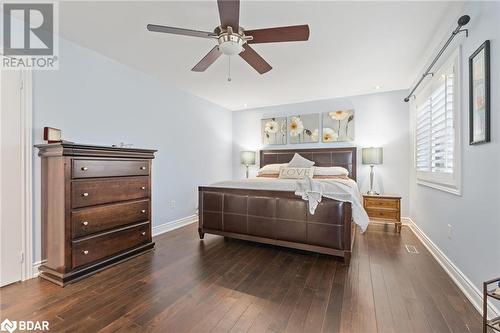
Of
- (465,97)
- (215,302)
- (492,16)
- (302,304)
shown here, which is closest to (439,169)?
(465,97)

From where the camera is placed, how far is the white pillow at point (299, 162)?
454cm

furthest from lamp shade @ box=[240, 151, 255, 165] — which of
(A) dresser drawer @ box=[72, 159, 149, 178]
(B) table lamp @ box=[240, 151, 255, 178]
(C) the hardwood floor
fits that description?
(C) the hardwood floor

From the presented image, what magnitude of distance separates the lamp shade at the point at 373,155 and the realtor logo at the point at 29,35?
Answer: 4.73 meters

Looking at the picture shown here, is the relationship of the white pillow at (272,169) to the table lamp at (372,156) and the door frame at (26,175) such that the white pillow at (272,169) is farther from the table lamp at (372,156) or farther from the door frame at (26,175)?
the door frame at (26,175)

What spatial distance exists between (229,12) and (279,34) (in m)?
0.44

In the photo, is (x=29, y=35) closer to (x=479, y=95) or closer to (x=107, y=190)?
(x=107, y=190)

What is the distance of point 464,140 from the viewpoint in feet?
6.70

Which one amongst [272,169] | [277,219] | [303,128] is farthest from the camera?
[303,128]

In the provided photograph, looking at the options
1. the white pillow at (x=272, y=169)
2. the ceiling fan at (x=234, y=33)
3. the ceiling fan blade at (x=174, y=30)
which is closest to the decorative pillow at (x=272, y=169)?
the white pillow at (x=272, y=169)

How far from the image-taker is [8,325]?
1.58 metres

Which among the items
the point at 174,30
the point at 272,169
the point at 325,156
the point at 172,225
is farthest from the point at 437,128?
the point at 172,225

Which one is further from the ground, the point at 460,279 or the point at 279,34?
the point at 279,34

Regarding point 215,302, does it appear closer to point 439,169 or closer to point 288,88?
point 439,169

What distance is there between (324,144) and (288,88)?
58.4 inches
